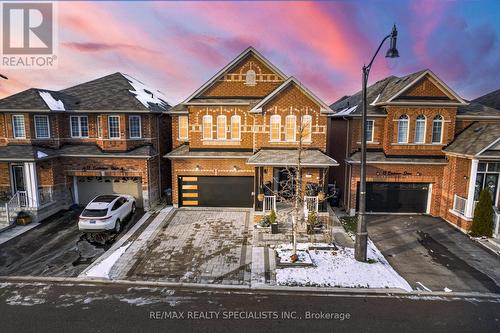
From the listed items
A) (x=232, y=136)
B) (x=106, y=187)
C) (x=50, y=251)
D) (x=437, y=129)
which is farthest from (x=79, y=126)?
(x=437, y=129)

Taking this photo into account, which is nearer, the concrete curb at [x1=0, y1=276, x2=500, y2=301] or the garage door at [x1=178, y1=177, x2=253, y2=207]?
the concrete curb at [x1=0, y1=276, x2=500, y2=301]

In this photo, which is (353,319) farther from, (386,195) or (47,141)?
(47,141)

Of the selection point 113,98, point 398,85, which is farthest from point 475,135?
point 113,98

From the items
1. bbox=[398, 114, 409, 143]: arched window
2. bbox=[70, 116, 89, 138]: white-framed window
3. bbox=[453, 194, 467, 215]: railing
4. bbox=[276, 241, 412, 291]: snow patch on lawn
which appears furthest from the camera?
bbox=[70, 116, 89, 138]: white-framed window

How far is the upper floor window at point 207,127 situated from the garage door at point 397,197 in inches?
420

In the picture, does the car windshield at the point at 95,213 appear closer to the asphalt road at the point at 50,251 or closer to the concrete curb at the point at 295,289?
the asphalt road at the point at 50,251

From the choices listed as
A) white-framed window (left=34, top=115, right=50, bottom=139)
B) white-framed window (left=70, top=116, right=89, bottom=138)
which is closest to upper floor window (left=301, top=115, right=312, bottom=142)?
white-framed window (left=70, top=116, right=89, bottom=138)

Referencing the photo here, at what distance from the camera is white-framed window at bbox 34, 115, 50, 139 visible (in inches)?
730

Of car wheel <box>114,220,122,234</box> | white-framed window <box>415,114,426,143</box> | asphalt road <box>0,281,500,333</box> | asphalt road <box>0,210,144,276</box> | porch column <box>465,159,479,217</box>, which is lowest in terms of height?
asphalt road <box>0,281,500,333</box>

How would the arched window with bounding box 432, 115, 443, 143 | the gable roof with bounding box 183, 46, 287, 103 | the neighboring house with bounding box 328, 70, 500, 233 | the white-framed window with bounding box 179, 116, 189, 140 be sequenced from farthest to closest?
the white-framed window with bounding box 179, 116, 189, 140 → the gable roof with bounding box 183, 46, 287, 103 → the arched window with bounding box 432, 115, 443, 143 → the neighboring house with bounding box 328, 70, 500, 233

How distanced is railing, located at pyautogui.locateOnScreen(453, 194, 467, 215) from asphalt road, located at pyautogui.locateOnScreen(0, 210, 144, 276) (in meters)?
18.4

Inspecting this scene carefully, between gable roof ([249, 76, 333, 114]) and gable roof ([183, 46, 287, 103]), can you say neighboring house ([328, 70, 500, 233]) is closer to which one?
gable roof ([249, 76, 333, 114])

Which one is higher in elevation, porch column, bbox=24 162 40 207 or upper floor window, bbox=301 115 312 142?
upper floor window, bbox=301 115 312 142

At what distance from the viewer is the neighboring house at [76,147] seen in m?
17.8
